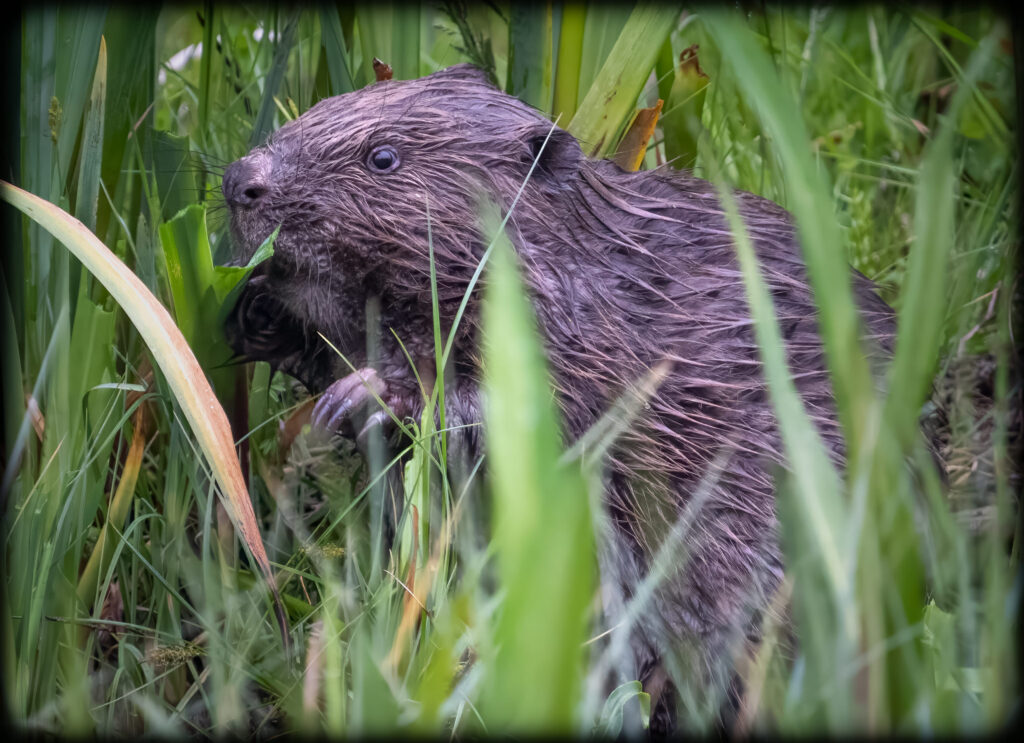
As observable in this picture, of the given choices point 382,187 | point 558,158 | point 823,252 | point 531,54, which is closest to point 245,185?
point 382,187

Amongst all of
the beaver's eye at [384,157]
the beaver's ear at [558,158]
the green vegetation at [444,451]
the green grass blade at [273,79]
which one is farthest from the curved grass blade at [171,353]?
the beaver's ear at [558,158]

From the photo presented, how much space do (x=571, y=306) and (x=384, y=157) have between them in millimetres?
468

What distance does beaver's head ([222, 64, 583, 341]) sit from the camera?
6.14 ft

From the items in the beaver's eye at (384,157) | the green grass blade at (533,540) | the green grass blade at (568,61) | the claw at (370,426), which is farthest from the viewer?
the green grass blade at (568,61)

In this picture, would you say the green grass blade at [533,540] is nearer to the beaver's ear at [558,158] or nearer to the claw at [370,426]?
the claw at [370,426]

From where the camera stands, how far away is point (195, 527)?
2.13m

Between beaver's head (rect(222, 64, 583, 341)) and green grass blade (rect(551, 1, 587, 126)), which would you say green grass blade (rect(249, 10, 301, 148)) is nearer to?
beaver's head (rect(222, 64, 583, 341))

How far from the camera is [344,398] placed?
73.0 inches

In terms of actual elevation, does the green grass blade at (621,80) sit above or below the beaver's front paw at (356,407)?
above

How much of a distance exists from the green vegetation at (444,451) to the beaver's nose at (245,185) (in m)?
0.12

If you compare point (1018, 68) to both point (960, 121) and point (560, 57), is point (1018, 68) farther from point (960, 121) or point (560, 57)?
point (960, 121)

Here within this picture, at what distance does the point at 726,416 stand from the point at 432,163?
2.47 ft

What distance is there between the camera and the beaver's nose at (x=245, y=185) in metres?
1.84

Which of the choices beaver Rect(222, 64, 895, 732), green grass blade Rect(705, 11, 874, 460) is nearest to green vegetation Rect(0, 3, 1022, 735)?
green grass blade Rect(705, 11, 874, 460)
